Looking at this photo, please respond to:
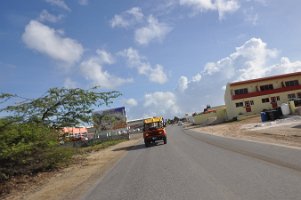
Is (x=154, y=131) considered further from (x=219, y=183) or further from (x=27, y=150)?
(x=219, y=183)

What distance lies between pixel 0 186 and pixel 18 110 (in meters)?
7.16

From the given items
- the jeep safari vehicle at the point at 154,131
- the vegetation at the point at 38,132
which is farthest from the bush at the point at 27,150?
the jeep safari vehicle at the point at 154,131

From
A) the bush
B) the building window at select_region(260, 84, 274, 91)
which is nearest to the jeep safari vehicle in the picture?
the bush

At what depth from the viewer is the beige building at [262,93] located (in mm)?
69625

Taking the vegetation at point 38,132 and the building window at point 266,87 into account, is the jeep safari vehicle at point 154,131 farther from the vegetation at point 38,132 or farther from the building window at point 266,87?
the building window at point 266,87

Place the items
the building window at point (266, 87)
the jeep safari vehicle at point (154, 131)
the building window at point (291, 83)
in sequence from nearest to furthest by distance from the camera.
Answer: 1. the jeep safari vehicle at point (154, 131)
2. the building window at point (291, 83)
3. the building window at point (266, 87)

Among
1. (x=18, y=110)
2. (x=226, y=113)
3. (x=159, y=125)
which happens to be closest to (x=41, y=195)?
(x=18, y=110)

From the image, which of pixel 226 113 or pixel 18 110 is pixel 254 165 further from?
pixel 226 113

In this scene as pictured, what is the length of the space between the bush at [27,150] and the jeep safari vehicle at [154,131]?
11.5 m

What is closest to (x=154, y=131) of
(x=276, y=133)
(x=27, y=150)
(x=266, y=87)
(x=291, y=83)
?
(x=276, y=133)

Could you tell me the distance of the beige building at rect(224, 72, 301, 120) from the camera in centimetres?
6962

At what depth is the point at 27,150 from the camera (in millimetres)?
18328

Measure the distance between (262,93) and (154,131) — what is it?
41.7 metres

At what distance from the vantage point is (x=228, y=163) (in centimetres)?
1399
